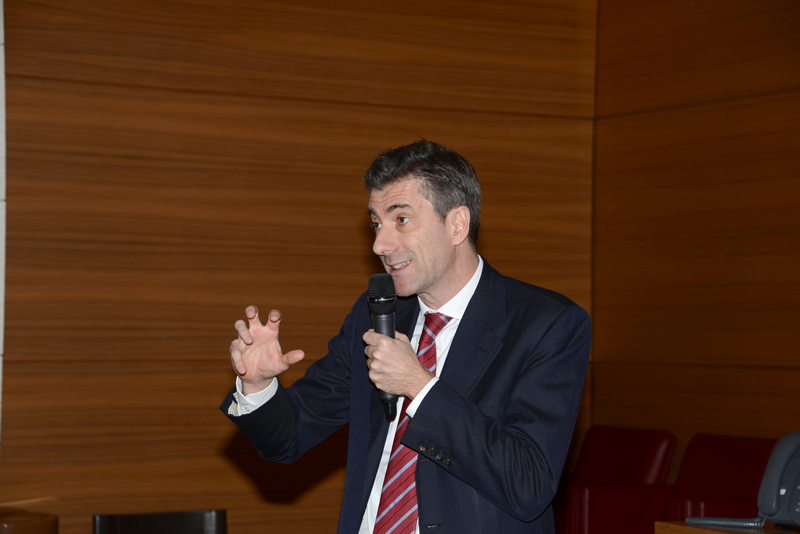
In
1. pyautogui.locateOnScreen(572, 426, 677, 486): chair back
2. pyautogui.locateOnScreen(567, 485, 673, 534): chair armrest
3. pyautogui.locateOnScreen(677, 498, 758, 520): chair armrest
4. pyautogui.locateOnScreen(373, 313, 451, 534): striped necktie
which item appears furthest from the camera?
pyautogui.locateOnScreen(572, 426, 677, 486): chair back

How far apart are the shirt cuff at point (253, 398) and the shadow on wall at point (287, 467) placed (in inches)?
109

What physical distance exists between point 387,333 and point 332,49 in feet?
11.3

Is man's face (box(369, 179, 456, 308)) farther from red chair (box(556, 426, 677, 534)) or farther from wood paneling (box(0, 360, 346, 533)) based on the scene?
wood paneling (box(0, 360, 346, 533))

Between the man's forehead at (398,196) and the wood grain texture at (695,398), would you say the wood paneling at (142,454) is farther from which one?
the man's forehead at (398,196)

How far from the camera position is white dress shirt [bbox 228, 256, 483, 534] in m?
1.88

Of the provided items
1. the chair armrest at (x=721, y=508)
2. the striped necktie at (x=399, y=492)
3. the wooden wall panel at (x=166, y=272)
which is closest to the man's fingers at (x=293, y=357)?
the striped necktie at (x=399, y=492)

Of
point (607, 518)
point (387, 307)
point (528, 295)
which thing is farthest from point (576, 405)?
point (607, 518)

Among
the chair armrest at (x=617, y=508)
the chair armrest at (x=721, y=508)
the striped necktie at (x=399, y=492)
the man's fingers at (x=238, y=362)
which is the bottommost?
the chair armrest at (x=617, y=508)

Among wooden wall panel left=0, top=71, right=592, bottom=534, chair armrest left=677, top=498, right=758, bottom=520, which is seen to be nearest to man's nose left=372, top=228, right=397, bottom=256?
chair armrest left=677, top=498, right=758, bottom=520

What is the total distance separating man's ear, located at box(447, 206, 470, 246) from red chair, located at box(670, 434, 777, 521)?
236 centimetres

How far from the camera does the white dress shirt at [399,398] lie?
188 cm

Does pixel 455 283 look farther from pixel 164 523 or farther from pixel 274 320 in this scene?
pixel 164 523

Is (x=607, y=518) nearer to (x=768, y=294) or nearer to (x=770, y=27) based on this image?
(x=768, y=294)

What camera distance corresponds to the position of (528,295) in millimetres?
1987
